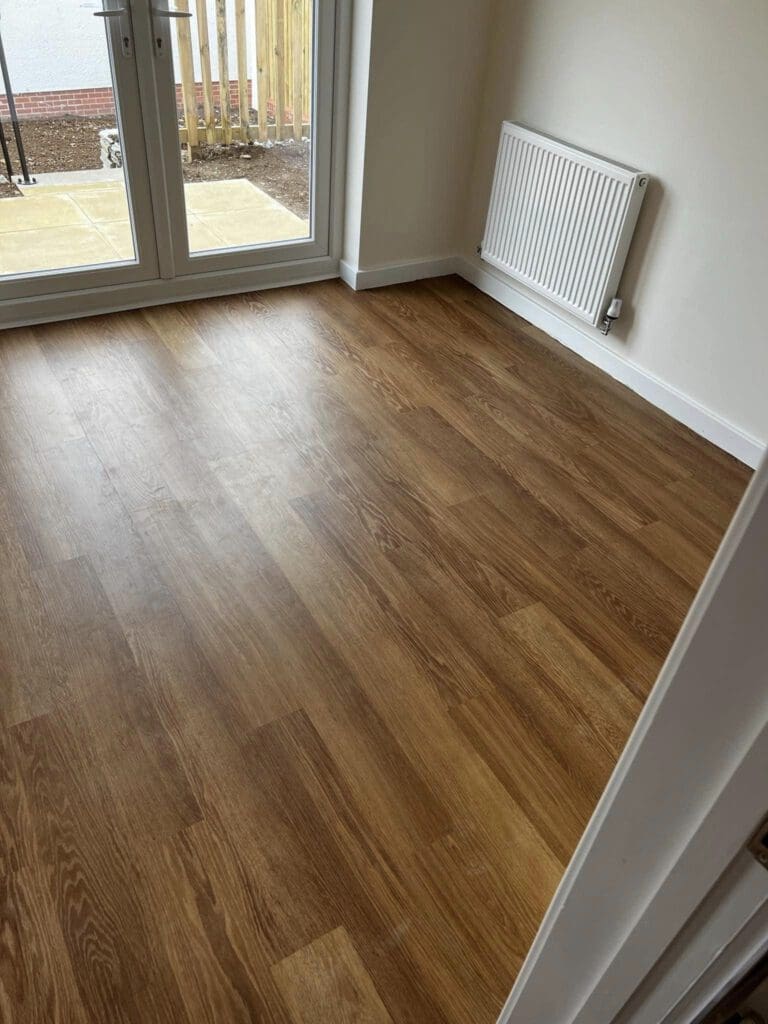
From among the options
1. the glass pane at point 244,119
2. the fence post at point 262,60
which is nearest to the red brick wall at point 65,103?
the glass pane at point 244,119

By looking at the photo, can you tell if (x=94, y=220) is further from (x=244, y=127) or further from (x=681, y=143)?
(x=681, y=143)

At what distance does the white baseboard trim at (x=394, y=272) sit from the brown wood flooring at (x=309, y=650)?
0.48 m

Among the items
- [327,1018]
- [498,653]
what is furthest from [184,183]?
[327,1018]

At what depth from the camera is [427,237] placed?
11.8 feet

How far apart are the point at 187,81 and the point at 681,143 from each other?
1.77 metres

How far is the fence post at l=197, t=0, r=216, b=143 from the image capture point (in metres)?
2.85

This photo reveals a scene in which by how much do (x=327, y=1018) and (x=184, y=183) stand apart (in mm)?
2895

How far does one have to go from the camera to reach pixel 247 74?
304 cm

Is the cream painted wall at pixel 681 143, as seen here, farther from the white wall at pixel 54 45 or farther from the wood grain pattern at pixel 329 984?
the wood grain pattern at pixel 329 984

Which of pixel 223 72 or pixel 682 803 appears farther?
pixel 223 72

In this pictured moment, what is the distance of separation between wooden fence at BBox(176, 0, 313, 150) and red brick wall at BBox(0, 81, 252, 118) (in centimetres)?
28

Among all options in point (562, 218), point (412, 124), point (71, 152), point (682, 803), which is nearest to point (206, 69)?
point (71, 152)

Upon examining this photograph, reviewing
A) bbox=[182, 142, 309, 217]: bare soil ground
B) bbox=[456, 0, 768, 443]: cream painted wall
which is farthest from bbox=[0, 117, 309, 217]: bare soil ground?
bbox=[456, 0, 768, 443]: cream painted wall

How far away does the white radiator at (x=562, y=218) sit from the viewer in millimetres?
2791
